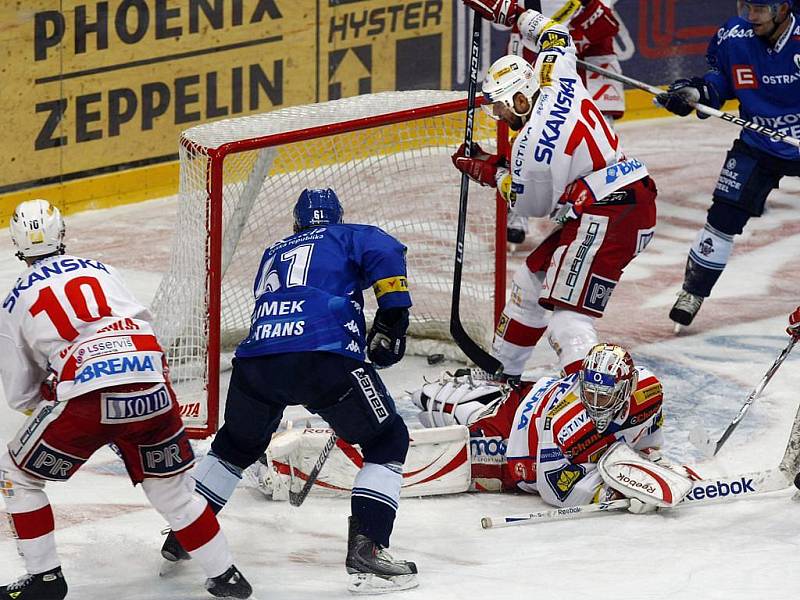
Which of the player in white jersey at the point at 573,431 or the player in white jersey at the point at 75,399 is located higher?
the player in white jersey at the point at 75,399

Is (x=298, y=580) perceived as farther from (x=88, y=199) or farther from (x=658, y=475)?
(x=88, y=199)

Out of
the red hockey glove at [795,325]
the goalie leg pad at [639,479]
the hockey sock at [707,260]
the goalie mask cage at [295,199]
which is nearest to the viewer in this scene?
the goalie leg pad at [639,479]

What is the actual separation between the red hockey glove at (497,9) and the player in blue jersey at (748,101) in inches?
31.1

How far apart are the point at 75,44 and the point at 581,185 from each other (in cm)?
322

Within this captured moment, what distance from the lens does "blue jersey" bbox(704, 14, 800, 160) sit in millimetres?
6594

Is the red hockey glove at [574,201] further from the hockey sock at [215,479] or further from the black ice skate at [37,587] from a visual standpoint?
the black ice skate at [37,587]

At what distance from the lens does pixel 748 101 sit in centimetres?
673

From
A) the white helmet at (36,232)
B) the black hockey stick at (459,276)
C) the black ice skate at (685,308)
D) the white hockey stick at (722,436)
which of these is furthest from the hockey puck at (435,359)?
the white helmet at (36,232)

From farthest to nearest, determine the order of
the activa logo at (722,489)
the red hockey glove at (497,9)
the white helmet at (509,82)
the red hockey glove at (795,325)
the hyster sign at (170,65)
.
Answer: the hyster sign at (170,65) → the red hockey glove at (497,9) → the white helmet at (509,82) → the red hockey glove at (795,325) → the activa logo at (722,489)

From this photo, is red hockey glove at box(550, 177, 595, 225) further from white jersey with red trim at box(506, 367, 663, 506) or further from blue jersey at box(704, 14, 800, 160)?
blue jersey at box(704, 14, 800, 160)

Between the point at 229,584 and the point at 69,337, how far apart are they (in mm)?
757

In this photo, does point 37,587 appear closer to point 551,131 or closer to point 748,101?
point 551,131

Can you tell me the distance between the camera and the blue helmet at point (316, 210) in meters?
4.68

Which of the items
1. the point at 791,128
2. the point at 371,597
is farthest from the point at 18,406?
the point at 791,128
